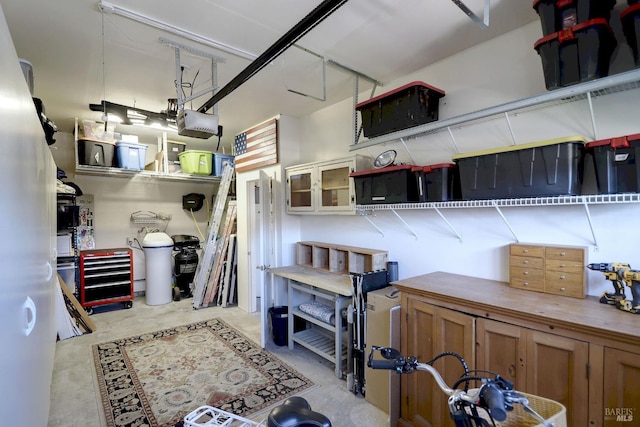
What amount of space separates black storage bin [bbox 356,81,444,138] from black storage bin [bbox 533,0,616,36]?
2.70 ft

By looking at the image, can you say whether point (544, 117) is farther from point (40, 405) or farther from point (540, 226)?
point (40, 405)

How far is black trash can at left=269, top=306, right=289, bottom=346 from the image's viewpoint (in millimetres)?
3463

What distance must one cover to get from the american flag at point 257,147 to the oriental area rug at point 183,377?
2.39 meters

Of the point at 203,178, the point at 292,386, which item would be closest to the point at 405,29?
the point at 292,386

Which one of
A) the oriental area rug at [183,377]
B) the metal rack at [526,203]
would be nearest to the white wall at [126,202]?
the oriental area rug at [183,377]

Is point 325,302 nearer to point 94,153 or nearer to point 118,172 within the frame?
point 118,172

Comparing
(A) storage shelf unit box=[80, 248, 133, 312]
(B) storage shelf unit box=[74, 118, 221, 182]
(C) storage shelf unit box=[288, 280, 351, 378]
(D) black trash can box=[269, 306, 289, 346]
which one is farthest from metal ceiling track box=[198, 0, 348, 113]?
(A) storage shelf unit box=[80, 248, 133, 312]

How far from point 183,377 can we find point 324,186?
235 cm

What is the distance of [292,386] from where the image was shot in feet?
8.79

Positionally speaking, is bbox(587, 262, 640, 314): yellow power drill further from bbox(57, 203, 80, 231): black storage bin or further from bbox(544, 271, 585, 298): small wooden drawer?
bbox(57, 203, 80, 231): black storage bin

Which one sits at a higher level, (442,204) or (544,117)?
(544,117)

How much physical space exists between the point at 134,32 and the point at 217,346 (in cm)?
311

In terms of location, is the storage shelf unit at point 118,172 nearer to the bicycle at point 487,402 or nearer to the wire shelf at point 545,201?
the wire shelf at point 545,201

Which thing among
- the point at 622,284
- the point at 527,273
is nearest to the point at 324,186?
the point at 527,273
